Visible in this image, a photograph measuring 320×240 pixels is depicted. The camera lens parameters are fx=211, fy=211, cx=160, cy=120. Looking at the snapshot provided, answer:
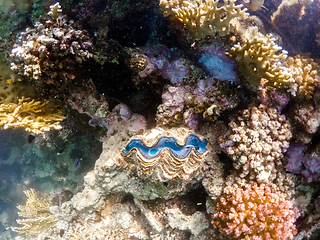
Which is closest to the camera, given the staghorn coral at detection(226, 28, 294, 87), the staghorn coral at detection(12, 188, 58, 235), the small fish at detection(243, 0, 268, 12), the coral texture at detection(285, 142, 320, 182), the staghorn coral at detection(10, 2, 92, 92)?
the staghorn coral at detection(226, 28, 294, 87)

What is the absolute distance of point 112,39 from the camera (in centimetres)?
289

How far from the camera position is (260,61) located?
2389 millimetres

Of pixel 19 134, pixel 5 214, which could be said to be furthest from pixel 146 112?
pixel 5 214

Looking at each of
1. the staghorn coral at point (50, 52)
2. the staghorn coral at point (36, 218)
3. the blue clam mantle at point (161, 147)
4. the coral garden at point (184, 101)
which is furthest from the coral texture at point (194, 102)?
the staghorn coral at point (36, 218)

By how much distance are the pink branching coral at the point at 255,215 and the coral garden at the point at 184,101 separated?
14 mm

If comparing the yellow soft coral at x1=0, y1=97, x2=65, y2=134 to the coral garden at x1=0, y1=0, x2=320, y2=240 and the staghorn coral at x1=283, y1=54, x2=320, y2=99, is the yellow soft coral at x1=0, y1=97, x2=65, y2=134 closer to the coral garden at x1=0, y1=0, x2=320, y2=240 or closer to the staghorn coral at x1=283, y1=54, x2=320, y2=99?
the coral garden at x1=0, y1=0, x2=320, y2=240

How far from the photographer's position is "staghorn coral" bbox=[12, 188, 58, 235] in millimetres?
4336

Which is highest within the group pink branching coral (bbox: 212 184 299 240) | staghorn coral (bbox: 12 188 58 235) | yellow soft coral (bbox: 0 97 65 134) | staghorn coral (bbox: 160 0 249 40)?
staghorn coral (bbox: 160 0 249 40)

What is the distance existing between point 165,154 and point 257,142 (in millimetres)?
1125

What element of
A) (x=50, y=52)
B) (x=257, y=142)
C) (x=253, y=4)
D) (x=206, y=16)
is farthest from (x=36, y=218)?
(x=253, y=4)

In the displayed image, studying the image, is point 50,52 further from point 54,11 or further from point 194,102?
point 194,102

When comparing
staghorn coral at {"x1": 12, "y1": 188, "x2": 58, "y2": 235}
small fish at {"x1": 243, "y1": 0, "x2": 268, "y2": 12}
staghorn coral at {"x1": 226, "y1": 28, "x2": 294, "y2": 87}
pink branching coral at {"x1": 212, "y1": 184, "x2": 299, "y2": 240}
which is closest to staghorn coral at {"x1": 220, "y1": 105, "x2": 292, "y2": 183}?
pink branching coral at {"x1": 212, "y1": 184, "x2": 299, "y2": 240}

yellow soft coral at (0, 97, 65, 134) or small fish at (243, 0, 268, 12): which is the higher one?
small fish at (243, 0, 268, 12)

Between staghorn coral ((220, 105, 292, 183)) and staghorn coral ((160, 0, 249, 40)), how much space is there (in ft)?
3.54
